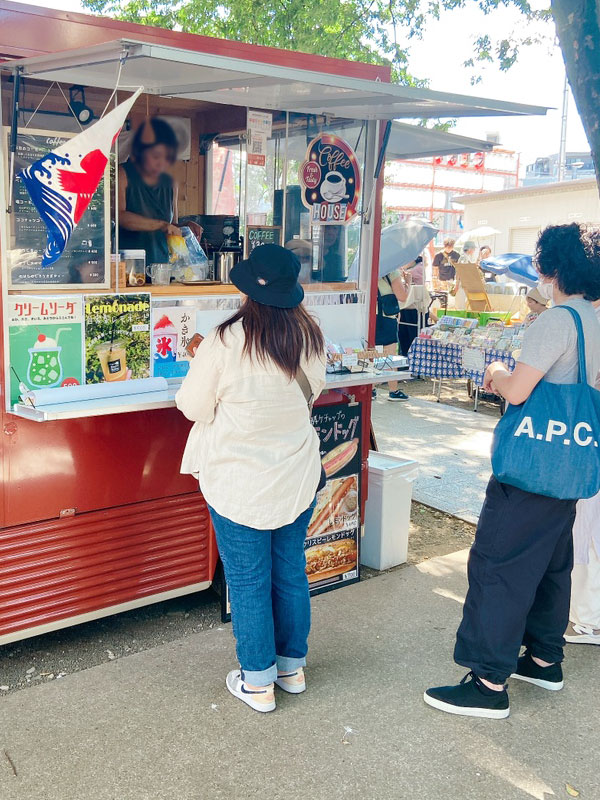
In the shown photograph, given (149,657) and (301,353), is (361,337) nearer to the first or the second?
(301,353)

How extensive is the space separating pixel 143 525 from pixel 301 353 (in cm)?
129

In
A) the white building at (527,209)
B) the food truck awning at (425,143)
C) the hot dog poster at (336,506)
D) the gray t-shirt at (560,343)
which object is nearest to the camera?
the gray t-shirt at (560,343)

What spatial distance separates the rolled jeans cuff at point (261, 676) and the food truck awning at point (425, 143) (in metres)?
3.08

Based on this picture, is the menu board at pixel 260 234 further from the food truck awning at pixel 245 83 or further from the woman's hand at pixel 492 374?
the woman's hand at pixel 492 374

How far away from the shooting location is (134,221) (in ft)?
13.1

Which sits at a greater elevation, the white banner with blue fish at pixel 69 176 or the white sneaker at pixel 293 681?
the white banner with blue fish at pixel 69 176

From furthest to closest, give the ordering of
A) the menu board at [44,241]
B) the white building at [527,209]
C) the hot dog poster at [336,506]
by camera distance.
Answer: the white building at [527,209]
the hot dog poster at [336,506]
the menu board at [44,241]

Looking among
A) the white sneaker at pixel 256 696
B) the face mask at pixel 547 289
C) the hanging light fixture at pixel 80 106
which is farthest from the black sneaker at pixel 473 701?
the hanging light fixture at pixel 80 106

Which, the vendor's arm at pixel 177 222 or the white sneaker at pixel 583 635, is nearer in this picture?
→ the white sneaker at pixel 583 635

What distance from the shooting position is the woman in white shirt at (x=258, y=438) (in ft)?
9.52

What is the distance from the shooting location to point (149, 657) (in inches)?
139

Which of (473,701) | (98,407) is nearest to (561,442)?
(473,701)

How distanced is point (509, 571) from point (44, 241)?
7.23 feet

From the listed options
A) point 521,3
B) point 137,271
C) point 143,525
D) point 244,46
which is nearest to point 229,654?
point 143,525
